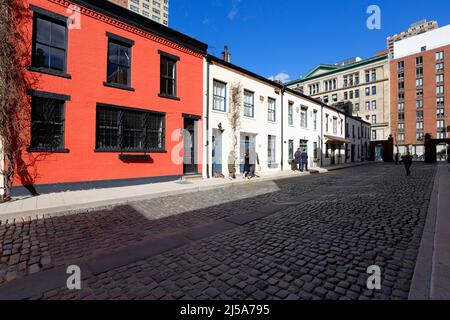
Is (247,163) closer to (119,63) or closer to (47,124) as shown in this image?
(119,63)

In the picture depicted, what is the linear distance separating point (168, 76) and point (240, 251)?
A: 35.2 ft

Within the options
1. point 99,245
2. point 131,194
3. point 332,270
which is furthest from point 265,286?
point 131,194

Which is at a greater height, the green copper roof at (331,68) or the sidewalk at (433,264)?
the green copper roof at (331,68)

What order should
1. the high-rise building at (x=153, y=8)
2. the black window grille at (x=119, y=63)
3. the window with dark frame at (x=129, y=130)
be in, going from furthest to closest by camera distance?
1. the high-rise building at (x=153, y=8)
2. the black window grille at (x=119, y=63)
3. the window with dark frame at (x=129, y=130)

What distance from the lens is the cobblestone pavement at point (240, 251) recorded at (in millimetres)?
2645

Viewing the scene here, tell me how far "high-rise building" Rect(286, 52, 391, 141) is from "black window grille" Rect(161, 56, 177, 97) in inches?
1803

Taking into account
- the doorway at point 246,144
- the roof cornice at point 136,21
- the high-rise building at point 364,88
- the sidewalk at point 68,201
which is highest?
the high-rise building at point 364,88

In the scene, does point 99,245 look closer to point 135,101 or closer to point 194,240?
point 194,240

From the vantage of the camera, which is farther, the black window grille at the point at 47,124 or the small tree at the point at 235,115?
the small tree at the point at 235,115

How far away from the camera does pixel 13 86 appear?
7.18 metres

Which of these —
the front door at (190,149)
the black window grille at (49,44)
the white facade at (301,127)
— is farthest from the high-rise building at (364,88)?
the black window grille at (49,44)

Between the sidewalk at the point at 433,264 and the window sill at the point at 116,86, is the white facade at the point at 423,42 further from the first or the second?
the window sill at the point at 116,86

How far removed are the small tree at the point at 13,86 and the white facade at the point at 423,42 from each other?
81.1 metres
